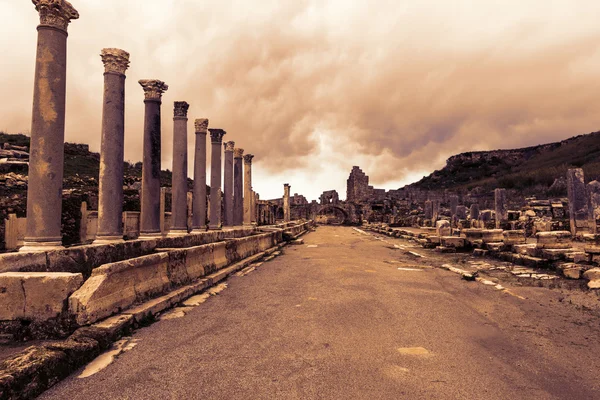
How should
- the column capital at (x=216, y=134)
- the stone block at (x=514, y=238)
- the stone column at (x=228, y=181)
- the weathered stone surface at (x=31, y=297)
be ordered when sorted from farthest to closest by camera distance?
the stone column at (x=228, y=181) < the column capital at (x=216, y=134) < the stone block at (x=514, y=238) < the weathered stone surface at (x=31, y=297)

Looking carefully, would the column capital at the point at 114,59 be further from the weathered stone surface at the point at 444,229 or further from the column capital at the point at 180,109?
the weathered stone surface at the point at 444,229

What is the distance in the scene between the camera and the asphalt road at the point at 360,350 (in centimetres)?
295

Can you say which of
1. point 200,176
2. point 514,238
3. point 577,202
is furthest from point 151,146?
point 577,202

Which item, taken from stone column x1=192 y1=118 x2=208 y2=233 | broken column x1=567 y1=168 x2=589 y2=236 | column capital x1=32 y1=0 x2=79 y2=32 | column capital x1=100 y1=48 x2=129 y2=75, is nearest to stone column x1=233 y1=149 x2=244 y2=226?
stone column x1=192 y1=118 x2=208 y2=233

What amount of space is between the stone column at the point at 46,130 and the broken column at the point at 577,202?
20756mm

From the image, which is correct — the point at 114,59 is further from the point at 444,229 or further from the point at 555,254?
the point at 444,229

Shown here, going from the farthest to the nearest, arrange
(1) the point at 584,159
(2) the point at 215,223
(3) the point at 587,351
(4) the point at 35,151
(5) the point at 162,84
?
(1) the point at 584,159, (2) the point at 215,223, (5) the point at 162,84, (4) the point at 35,151, (3) the point at 587,351

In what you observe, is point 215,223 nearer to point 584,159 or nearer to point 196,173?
point 196,173

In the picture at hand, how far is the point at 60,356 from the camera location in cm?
314

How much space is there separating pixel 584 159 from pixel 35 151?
8892 centimetres

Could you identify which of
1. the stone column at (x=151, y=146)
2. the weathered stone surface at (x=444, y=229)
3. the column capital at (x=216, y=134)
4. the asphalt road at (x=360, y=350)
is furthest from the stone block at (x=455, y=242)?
the stone column at (x=151, y=146)

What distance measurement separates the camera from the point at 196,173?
16.0m

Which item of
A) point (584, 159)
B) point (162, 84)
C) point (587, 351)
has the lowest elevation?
point (587, 351)

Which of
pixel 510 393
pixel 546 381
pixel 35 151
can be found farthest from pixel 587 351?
pixel 35 151
